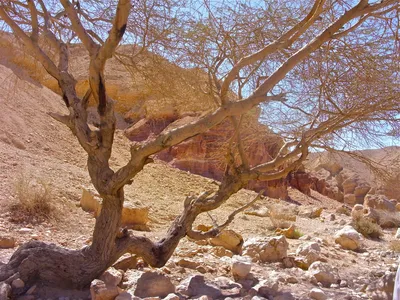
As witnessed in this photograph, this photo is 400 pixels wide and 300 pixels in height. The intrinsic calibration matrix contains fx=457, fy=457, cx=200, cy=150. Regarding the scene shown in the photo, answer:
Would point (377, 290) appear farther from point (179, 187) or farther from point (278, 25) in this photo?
point (179, 187)

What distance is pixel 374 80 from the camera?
5684 millimetres

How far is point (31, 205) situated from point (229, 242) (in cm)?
330

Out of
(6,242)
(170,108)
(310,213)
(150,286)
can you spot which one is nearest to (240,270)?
(150,286)

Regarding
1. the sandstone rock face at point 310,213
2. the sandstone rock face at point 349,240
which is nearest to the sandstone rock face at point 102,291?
the sandstone rock face at point 349,240

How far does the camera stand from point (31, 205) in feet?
24.5

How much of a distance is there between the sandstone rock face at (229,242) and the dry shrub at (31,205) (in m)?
2.85

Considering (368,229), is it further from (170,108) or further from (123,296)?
(123,296)

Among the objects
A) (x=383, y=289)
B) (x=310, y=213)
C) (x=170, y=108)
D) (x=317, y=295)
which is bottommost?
(x=317, y=295)

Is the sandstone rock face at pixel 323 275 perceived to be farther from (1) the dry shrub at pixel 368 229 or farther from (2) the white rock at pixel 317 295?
(1) the dry shrub at pixel 368 229

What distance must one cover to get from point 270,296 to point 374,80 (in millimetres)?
2923

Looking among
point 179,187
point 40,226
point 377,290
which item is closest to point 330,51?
point 377,290

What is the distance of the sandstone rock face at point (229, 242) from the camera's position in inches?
292

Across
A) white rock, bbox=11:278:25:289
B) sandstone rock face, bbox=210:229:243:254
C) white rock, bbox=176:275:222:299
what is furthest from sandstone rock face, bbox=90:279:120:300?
sandstone rock face, bbox=210:229:243:254

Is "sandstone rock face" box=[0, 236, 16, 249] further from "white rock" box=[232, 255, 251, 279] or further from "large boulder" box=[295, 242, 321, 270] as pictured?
"large boulder" box=[295, 242, 321, 270]
